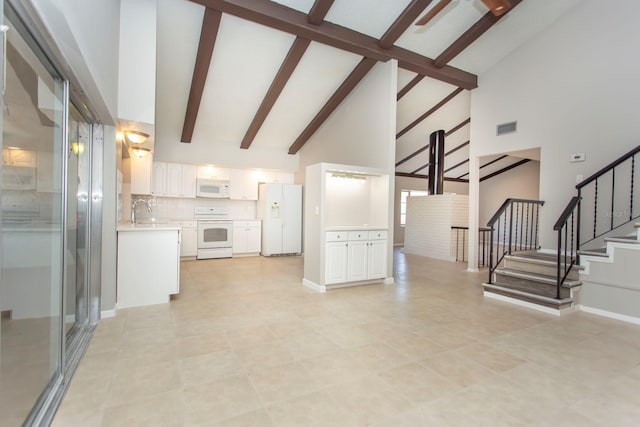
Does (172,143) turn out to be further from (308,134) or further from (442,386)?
(442,386)

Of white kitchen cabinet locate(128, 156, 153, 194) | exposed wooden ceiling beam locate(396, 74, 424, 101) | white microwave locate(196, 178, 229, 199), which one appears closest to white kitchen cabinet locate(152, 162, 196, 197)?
white microwave locate(196, 178, 229, 199)


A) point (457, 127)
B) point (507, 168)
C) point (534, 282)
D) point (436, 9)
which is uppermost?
point (457, 127)

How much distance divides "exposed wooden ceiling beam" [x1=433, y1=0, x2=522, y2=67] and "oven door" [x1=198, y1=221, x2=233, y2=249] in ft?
18.7

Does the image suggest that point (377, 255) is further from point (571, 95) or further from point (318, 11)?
point (571, 95)

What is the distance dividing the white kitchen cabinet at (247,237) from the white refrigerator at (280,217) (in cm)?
15

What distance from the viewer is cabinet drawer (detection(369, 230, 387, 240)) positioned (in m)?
5.09

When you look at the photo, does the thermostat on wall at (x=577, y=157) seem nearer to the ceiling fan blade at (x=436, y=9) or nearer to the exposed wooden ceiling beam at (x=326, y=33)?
the exposed wooden ceiling beam at (x=326, y=33)

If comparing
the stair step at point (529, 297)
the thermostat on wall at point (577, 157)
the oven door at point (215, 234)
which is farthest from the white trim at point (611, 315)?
the oven door at point (215, 234)

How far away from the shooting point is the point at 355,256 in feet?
16.3

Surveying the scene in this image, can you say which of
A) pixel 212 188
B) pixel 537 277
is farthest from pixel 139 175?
pixel 537 277

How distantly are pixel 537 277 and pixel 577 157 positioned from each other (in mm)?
2082

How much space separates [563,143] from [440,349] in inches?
171

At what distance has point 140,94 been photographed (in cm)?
366

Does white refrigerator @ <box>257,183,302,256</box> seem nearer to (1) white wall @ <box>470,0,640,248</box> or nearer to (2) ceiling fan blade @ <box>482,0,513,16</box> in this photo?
(1) white wall @ <box>470,0,640,248</box>
